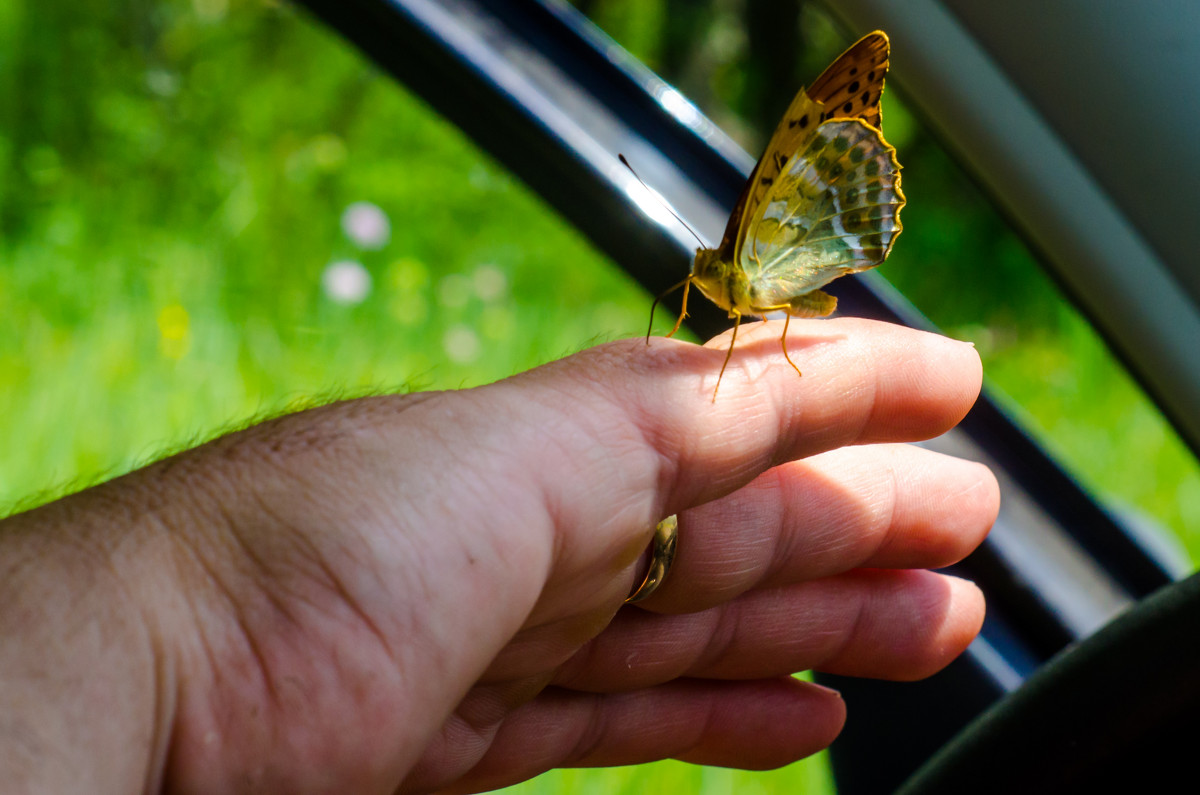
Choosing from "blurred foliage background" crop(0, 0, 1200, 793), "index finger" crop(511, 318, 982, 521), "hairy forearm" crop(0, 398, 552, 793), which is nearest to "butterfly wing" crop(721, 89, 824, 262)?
"index finger" crop(511, 318, 982, 521)

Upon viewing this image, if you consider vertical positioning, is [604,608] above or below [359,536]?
below

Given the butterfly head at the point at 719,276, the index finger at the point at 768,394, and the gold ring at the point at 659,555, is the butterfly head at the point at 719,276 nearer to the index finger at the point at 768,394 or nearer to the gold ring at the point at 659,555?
the index finger at the point at 768,394

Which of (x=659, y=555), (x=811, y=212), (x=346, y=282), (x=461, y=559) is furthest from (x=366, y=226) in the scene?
(x=461, y=559)

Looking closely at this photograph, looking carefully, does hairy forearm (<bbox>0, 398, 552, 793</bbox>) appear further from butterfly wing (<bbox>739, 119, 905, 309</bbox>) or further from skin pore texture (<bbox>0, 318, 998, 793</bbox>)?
butterfly wing (<bbox>739, 119, 905, 309</bbox>)

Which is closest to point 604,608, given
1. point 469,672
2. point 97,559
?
point 469,672

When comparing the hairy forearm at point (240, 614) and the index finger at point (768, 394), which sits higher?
the index finger at point (768, 394)

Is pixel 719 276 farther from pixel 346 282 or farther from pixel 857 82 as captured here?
pixel 346 282

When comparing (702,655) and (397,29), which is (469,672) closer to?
(702,655)

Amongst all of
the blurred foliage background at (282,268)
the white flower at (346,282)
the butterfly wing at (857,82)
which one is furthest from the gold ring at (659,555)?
the white flower at (346,282)
